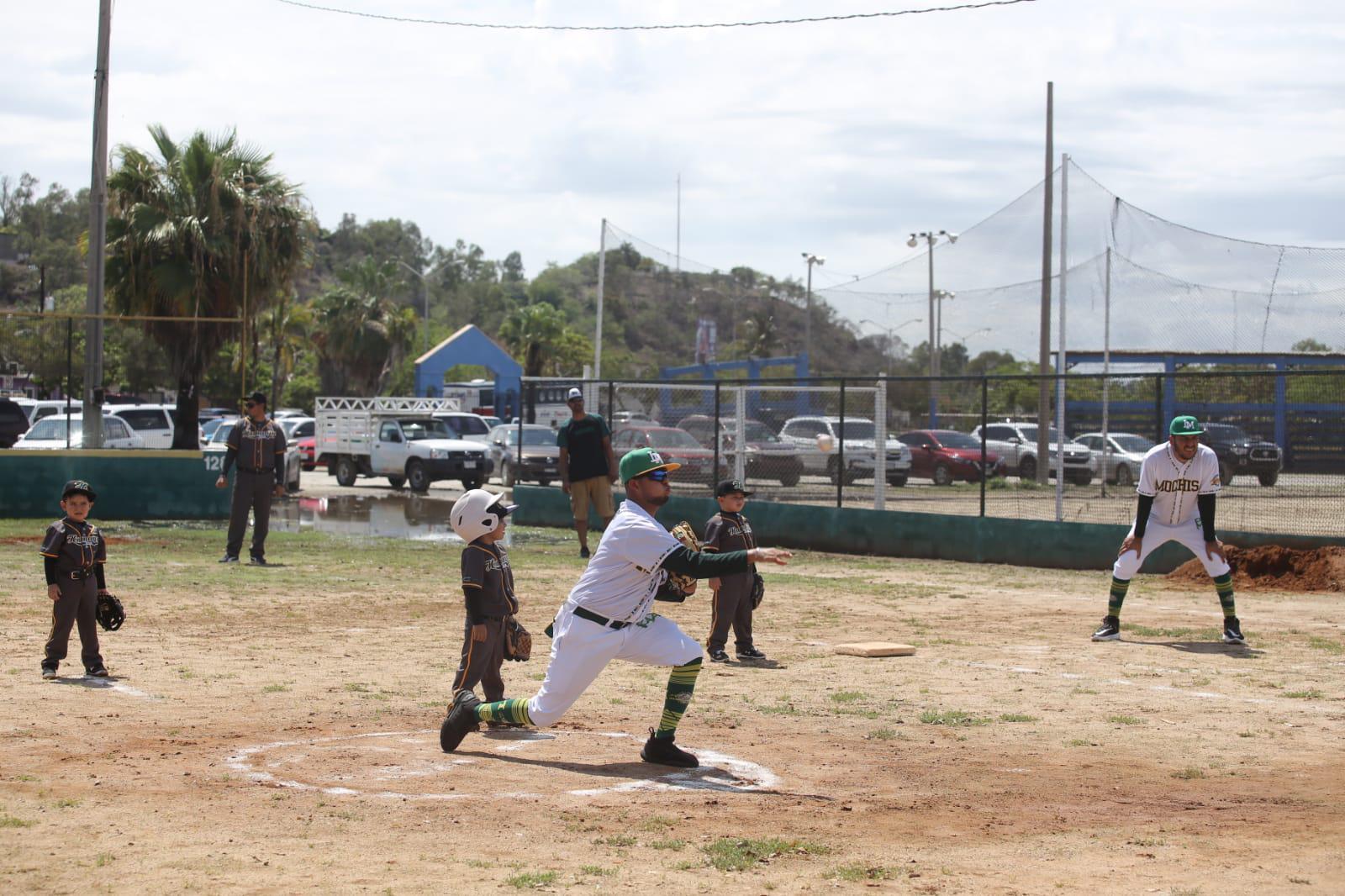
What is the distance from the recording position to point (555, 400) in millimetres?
41906

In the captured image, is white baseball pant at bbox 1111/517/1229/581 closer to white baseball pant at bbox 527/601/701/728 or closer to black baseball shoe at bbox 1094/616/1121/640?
black baseball shoe at bbox 1094/616/1121/640

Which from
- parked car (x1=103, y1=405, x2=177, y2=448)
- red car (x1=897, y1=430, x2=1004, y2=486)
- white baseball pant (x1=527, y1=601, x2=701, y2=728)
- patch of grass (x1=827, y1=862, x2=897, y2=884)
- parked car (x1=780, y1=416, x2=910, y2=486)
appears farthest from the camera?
parked car (x1=103, y1=405, x2=177, y2=448)

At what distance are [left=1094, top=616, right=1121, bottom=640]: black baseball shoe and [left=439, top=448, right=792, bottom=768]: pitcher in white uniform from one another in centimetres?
581

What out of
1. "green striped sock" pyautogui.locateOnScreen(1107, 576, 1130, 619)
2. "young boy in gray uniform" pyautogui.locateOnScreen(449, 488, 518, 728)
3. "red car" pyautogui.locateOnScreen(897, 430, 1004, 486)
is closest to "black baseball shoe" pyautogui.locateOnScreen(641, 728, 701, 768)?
"young boy in gray uniform" pyautogui.locateOnScreen(449, 488, 518, 728)

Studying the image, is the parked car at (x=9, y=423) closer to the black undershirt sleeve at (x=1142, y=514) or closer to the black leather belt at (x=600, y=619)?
the black undershirt sleeve at (x=1142, y=514)

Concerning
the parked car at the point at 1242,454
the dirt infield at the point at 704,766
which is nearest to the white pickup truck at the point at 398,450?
the parked car at the point at 1242,454

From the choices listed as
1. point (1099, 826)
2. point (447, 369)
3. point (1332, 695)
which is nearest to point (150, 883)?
point (1099, 826)

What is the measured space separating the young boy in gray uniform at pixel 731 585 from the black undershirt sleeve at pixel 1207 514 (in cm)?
400

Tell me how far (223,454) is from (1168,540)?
16.0m

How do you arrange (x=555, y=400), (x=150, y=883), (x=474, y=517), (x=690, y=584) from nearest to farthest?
1. (x=150, y=883)
2. (x=690, y=584)
3. (x=474, y=517)
4. (x=555, y=400)

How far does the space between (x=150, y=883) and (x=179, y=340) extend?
22886 millimetres

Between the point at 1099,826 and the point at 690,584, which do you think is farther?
the point at 690,584

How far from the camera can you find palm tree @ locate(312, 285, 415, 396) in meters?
67.4

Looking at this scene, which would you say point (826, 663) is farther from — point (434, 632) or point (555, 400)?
point (555, 400)
